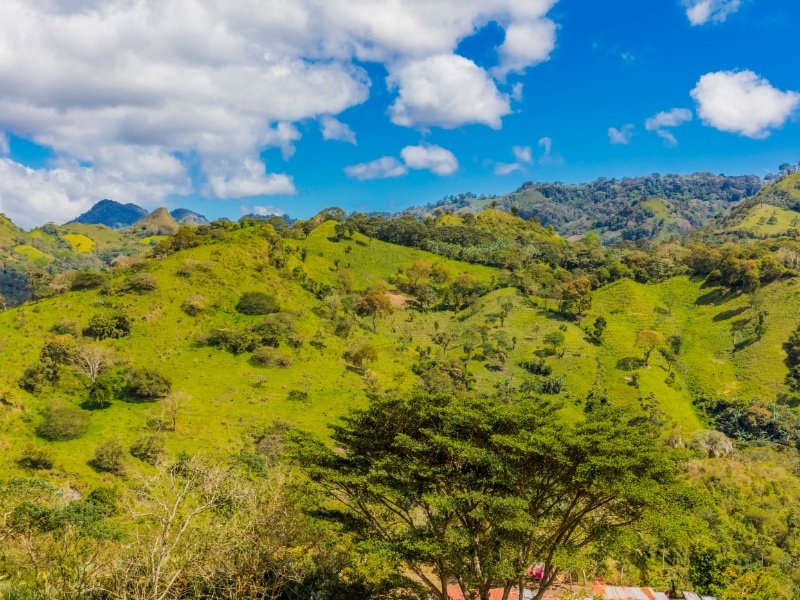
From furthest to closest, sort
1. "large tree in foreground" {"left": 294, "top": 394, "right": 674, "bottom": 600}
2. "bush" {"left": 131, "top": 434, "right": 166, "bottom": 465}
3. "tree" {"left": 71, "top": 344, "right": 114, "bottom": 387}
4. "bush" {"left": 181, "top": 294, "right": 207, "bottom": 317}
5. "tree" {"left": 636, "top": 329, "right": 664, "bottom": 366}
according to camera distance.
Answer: "tree" {"left": 636, "top": 329, "right": 664, "bottom": 366} → "bush" {"left": 181, "top": 294, "right": 207, "bottom": 317} → "tree" {"left": 71, "top": 344, "right": 114, "bottom": 387} → "bush" {"left": 131, "top": 434, "right": 166, "bottom": 465} → "large tree in foreground" {"left": 294, "top": 394, "right": 674, "bottom": 600}

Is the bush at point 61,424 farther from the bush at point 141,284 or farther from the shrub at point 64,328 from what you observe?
the bush at point 141,284

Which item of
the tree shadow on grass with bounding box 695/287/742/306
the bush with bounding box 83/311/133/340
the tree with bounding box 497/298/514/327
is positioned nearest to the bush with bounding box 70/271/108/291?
the bush with bounding box 83/311/133/340

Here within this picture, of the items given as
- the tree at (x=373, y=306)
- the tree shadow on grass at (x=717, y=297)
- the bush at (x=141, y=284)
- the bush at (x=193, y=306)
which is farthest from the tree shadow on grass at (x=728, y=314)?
the bush at (x=141, y=284)

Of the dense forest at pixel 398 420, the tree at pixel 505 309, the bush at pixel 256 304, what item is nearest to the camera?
the dense forest at pixel 398 420

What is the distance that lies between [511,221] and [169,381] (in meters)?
140

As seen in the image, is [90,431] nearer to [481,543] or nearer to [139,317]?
[139,317]

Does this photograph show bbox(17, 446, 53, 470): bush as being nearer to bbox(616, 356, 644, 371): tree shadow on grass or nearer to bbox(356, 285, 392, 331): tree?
bbox(356, 285, 392, 331): tree

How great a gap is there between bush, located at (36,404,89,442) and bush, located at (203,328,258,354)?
20.3m

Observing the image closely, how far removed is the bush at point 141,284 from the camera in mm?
68250

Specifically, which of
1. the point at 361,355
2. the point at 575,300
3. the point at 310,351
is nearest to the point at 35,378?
the point at 310,351

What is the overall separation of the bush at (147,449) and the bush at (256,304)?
31.3m

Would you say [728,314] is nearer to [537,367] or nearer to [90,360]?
[537,367]

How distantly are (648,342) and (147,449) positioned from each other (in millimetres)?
73217

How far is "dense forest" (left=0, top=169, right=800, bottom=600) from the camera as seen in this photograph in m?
16.7
